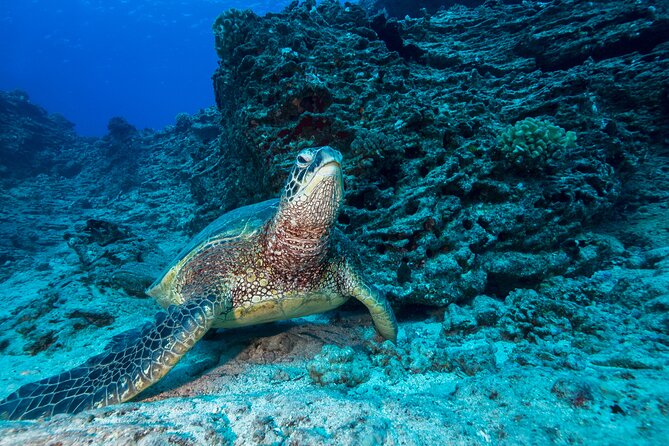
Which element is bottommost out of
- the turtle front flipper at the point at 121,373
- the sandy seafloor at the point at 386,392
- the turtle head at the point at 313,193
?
the sandy seafloor at the point at 386,392

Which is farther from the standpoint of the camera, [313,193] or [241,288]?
[241,288]

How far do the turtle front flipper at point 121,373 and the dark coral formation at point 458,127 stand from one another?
7.10ft

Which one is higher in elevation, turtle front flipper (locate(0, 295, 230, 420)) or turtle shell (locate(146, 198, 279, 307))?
turtle shell (locate(146, 198, 279, 307))

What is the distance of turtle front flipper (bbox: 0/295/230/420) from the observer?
2088 mm

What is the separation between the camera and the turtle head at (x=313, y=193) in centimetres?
235

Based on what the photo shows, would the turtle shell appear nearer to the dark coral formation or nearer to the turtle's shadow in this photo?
the turtle's shadow

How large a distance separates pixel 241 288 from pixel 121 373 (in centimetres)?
108

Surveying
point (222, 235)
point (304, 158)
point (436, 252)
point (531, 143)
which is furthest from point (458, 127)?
point (222, 235)

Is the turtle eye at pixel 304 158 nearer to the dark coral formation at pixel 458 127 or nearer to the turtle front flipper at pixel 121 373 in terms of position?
the turtle front flipper at pixel 121 373

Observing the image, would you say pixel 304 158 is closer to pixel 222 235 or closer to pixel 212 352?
pixel 222 235

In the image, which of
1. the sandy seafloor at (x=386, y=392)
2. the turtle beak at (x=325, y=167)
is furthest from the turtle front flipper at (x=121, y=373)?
the turtle beak at (x=325, y=167)

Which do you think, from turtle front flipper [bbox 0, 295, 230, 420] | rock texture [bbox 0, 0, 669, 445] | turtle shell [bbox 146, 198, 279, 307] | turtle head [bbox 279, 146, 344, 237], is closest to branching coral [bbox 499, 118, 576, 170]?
rock texture [bbox 0, 0, 669, 445]

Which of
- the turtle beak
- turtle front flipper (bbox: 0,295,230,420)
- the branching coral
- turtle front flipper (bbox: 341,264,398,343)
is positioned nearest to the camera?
turtle front flipper (bbox: 0,295,230,420)

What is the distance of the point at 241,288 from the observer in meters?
2.88
